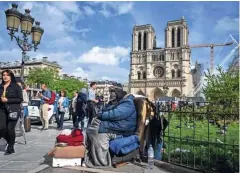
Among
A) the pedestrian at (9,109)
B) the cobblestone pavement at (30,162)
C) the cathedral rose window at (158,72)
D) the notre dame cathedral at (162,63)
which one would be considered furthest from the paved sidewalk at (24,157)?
the cathedral rose window at (158,72)

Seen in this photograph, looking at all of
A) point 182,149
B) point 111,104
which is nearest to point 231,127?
point 182,149

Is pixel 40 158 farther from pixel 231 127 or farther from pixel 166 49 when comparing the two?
pixel 166 49

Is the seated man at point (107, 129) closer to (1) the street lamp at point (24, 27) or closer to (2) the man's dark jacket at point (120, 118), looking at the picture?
(2) the man's dark jacket at point (120, 118)

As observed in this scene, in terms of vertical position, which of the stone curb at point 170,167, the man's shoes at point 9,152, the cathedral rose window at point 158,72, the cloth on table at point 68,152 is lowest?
the stone curb at point 170,167

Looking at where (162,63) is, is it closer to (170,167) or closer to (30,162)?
(170,167)

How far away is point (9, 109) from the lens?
5.13 metres

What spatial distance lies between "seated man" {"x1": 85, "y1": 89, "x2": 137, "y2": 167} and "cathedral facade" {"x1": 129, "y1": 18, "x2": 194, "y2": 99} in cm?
7377

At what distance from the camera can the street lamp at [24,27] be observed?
8758mm

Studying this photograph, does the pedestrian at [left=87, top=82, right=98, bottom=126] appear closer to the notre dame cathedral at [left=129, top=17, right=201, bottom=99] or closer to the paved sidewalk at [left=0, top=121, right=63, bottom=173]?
the paved sidewalk at [left=0, top=121, right=63, bottom=173]

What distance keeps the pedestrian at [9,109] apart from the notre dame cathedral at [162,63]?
7515 centimetres

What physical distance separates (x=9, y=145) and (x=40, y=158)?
81 cm

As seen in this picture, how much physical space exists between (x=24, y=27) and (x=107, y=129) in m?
6.42

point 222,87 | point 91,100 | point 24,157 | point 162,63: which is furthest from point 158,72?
point 24,157

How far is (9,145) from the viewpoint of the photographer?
5.22 m
